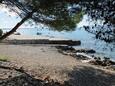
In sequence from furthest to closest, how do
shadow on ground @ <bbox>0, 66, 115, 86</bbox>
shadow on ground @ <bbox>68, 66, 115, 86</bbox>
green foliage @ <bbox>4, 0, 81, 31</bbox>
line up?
shadow on ground @ <bbox>68, 66, 115, 86</bbox> → green foliage @ <bbox>4, 0, 81, 31</bbox> → shadow on ground @ <bbox>0, 66, 115, 86</bbox>

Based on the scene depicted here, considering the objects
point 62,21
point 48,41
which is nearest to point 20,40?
point 48,41

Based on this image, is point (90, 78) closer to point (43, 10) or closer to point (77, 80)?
point (77, 80)

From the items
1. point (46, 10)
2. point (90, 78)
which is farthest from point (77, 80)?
point (46, 10)

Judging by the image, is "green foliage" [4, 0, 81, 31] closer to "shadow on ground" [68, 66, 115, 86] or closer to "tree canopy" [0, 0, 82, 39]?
"tree canopy" [0, 0, 82, 39]

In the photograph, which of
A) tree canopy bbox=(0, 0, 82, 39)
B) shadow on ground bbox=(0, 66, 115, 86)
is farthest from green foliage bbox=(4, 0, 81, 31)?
shadow on ground bbox=(0, 66, 115, 86)

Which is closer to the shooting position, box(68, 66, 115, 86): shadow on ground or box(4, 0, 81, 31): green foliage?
box(4, 0, 81, 31): green foliage

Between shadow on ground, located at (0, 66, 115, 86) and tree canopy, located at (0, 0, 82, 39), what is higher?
tree canopy, located at (0, 0, 82, 39)

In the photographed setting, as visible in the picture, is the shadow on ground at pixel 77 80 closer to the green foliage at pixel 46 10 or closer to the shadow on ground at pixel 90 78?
the shadow on ground at pixel 90 78

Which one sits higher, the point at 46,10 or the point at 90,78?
the point at 46,10

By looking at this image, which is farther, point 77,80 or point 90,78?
point 90,78

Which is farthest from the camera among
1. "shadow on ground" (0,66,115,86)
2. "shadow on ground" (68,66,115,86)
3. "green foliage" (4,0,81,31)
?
"shadow on ground" (68,66,115,86)

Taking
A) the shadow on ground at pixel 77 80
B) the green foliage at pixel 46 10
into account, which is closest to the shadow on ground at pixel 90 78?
the shadow on ground at pixel 77 80

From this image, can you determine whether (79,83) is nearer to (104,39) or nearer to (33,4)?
(104,39)

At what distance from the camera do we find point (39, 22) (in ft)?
51.4
